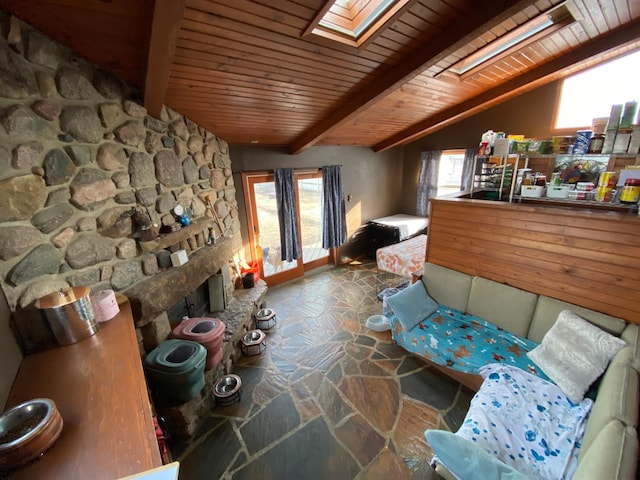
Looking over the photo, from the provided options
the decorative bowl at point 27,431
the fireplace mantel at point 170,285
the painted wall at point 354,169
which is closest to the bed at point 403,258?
the painted wall at point 354,169

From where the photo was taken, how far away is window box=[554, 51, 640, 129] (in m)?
3.45

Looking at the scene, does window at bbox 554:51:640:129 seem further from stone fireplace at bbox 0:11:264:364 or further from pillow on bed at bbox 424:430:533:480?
stone fireplace at bbox 0:11:264:364

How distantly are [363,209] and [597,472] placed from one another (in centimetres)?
473

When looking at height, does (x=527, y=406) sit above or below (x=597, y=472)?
below

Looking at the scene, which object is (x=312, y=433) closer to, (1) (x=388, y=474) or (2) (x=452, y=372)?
(1) (x=388, y=474)

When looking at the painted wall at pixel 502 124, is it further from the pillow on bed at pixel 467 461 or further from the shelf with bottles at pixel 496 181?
the pillow on bed at pixel 467 461

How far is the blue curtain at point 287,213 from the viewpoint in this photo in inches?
160

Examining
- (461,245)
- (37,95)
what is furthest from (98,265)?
(461,245)

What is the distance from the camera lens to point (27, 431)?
0.88m

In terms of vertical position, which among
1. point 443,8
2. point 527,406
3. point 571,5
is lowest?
point 527,406

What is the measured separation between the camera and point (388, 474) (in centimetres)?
175

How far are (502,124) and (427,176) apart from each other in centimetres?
147

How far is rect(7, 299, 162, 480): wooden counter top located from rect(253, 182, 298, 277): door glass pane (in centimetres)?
273

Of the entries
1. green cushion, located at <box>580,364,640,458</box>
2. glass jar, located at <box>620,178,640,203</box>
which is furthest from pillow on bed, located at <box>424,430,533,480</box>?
glass jar, located at <box>620,178,640,203</box>
